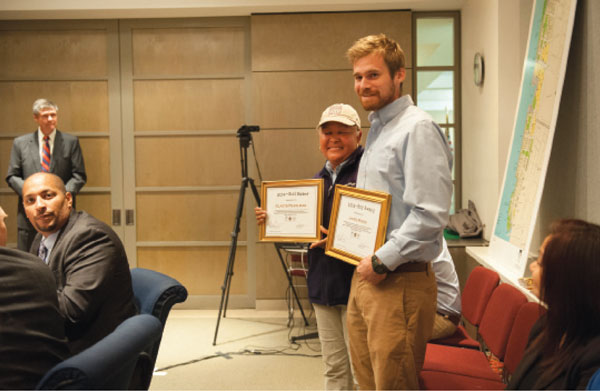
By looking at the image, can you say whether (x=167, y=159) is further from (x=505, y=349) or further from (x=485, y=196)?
(x=505, y=349)

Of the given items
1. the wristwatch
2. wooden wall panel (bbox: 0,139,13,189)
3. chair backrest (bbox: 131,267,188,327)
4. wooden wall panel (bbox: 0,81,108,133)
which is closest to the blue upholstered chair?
chair backrest (bbox: 131,267,188,327)

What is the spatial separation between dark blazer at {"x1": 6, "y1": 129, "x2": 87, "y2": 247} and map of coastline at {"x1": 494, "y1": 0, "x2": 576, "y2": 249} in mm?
3542

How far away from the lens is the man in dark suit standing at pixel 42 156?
15.1 ft

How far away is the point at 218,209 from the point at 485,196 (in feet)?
8.04

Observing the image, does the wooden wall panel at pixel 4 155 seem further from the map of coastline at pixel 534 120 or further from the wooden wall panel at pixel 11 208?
the map of coastline at pixel 534 120

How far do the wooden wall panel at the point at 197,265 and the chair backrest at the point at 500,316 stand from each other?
10.7ft

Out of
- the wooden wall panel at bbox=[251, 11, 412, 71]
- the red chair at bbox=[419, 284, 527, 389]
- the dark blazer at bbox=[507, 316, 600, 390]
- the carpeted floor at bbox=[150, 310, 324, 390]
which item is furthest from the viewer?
the wooden wall panel at bbox=[251, 11, 412, 71]

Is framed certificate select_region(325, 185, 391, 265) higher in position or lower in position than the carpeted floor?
higher

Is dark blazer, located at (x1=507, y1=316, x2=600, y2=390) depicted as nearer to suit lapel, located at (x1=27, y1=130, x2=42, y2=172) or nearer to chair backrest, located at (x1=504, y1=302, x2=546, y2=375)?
chair backrest, located at (x1=504, y1=302, x2=546, y2=375)

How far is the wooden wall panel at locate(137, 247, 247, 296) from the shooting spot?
5.23 meters

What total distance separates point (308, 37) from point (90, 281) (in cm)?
367

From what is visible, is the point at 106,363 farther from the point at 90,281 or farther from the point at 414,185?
the point at 414,185

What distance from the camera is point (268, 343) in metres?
4.09

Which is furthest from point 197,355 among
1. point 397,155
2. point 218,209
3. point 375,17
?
point 375,17
